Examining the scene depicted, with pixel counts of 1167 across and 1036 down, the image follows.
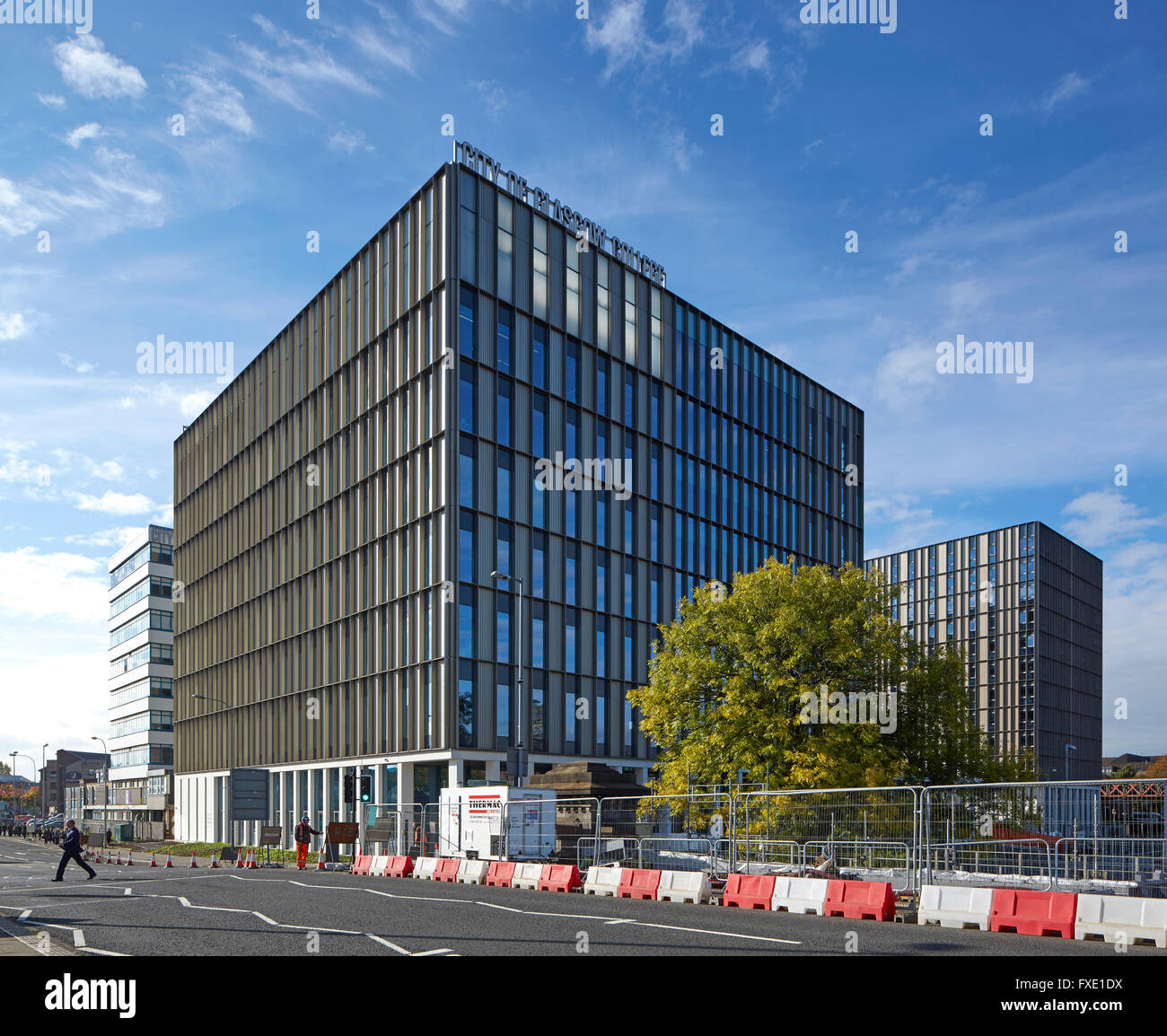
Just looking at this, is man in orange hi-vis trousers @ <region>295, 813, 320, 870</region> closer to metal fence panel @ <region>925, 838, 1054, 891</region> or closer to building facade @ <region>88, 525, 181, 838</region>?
metal fence panel @ <region>925, 838, 1054, 891</region>

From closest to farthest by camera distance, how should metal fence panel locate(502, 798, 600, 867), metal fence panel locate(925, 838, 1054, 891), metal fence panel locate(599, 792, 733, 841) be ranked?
metal fence panel locate(925, 838, 1054, 891) → metal fence panel locate(599, 792, 733, 841) → metal fence panel locate(502, 798, 600, 867)

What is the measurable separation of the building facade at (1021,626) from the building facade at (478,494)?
57.8 m

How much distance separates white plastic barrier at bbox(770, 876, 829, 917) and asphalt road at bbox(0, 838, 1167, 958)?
1.52ft

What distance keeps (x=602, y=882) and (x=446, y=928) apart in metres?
8.53

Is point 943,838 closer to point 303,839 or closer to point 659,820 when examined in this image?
point 659,820

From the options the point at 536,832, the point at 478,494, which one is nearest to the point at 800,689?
the point at 536,832

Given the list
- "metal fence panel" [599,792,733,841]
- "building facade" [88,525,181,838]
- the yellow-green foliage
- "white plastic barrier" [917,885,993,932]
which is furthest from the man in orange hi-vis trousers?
"building facade" [88,525,181,838]

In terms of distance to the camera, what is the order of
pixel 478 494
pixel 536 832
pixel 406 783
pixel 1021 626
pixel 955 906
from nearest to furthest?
pixel 955 906 < pixel 536 832 < pixel 478 494 < pixel 406 783 < pixel 1021 626

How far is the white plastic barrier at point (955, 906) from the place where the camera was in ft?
51.8

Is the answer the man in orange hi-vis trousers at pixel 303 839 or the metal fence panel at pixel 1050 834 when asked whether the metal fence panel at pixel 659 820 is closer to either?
the metal fence panel at pixel 1050 834

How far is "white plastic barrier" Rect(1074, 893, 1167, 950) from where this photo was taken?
543 inches

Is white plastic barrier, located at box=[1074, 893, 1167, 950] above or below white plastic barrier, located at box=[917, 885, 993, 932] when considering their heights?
above

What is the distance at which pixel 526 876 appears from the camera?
25.2m
